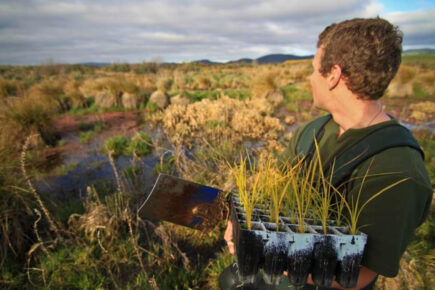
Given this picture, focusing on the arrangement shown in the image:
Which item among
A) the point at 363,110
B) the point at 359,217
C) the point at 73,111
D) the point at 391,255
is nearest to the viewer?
the point at 391,255

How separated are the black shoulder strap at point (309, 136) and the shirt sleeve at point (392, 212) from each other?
619 millimetres

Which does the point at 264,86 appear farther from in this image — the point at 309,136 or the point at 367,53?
the point at 367,53

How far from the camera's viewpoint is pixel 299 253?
994 mm

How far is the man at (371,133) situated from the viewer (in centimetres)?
109

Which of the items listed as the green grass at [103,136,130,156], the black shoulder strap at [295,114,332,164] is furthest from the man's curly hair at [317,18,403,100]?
the green grass at [103,136,130,156]

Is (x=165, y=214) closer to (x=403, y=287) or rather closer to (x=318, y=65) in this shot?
(x=318, y=65)

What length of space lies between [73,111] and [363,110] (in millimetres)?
11843

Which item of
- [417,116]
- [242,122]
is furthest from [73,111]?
[417,116]

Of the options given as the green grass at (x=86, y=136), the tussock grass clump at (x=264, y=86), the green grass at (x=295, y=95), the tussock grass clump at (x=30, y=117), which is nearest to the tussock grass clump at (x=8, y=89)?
the tussock grass clump at (x=30, y=117)

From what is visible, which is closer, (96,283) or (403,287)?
(403,287)

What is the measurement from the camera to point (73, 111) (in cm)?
1073

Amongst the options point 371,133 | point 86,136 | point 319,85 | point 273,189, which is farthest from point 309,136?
point 86,136

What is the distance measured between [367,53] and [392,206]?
878 millimetres

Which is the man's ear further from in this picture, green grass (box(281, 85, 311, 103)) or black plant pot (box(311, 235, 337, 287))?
green grass (box(281, 85, 311, 103))
